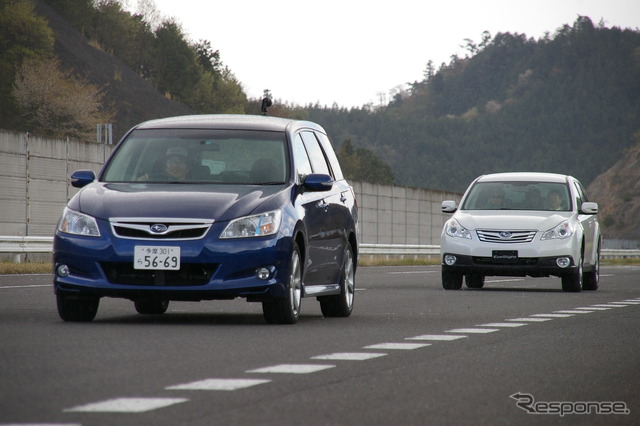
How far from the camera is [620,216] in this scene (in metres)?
145

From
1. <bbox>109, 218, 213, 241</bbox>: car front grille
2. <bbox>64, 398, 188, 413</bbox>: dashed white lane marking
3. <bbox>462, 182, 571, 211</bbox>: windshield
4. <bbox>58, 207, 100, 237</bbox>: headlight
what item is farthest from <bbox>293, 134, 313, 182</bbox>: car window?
<bbox>462, 182, 571, 211</bbox>: windshield

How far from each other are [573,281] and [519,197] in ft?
6.26

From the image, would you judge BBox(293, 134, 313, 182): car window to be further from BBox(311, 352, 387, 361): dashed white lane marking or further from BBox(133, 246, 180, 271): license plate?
BBox(311, 352, 387, 361): dashed white lane marking

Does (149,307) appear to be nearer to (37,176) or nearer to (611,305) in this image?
(611,305)

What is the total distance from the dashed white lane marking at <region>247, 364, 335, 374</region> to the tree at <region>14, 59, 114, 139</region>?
81983mm

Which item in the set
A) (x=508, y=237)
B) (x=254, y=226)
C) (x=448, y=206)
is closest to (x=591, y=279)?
(x=508, y=237)

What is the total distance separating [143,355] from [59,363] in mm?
686

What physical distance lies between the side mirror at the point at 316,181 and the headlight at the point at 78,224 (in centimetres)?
203

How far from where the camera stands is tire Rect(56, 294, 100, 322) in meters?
11.2

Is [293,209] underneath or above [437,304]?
above

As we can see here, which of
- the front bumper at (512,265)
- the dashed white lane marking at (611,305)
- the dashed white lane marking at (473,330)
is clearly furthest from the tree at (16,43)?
the dashed white lane marking at (473,330)

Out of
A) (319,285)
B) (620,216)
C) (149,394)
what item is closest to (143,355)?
(149,394)

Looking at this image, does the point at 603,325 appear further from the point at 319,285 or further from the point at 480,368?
the point at 480,368

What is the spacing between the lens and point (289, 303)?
11.2 meters
